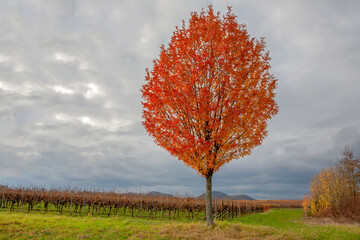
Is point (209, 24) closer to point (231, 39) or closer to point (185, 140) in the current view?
point (231, 39)

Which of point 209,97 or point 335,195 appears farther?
point 335,195

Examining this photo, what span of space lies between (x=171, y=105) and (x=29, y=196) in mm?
34745

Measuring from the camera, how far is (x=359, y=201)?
108 ft

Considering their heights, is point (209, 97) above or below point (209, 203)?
above

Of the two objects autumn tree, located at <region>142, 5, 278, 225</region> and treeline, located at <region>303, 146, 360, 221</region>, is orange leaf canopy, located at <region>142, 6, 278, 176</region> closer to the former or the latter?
autumn tree, located at <region>142, 5, 278, 225</region>

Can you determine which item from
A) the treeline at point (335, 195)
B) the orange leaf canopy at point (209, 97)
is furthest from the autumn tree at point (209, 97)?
the treeline at point (335, 195)

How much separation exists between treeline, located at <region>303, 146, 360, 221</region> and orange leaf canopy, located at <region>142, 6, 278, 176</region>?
26.2 metres

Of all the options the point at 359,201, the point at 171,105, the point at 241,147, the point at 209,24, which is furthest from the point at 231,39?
the point at 359,201

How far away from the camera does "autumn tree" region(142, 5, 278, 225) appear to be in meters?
14.7

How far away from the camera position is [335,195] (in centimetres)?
3628

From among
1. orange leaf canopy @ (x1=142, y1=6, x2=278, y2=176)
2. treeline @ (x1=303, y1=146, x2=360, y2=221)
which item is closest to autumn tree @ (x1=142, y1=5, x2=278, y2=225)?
orange leaf canopy @ (x1=142, y1=6, x2=278, y2=176)

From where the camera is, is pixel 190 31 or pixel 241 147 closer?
pixel 241 147

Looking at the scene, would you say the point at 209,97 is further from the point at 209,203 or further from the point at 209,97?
the point at 209,203

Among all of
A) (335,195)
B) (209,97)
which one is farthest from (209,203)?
(335,195)
